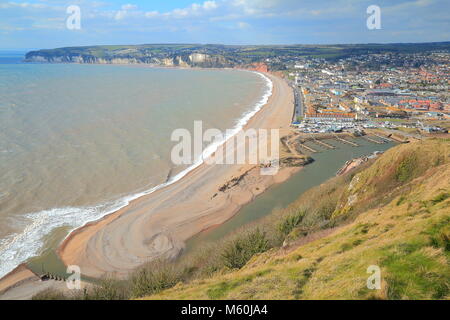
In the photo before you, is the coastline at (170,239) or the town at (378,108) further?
the town at (378,108)

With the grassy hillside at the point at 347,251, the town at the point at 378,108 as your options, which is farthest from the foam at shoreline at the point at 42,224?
the town at the point at 378,108

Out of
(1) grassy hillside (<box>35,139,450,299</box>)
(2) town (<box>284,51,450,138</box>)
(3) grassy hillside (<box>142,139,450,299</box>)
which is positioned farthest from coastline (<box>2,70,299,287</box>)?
(2) town (<box>284,51,450,138</box>)

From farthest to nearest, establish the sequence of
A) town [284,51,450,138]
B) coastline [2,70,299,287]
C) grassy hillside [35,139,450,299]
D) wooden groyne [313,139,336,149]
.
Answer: town [284,51,450,138]
wooden groyne [313,139,336,149]
coastline [2,70,299,287]
grassy hillside [35,139,450,299]

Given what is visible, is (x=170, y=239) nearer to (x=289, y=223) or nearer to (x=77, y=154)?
(x=289, y=223)

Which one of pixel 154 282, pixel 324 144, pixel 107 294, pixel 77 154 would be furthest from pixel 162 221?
pixel 324 144

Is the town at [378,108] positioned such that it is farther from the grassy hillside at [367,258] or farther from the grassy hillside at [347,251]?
the grassy hillside at [367,258]

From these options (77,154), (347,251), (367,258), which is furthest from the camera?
(77,154)

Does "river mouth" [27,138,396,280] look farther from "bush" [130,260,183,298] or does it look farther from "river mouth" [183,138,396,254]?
"bush" [130,260,183,298]
